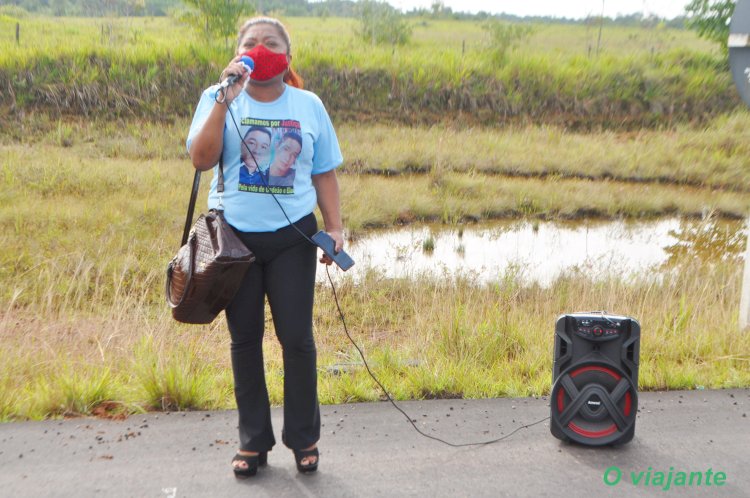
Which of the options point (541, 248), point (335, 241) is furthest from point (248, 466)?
point (541, 248)

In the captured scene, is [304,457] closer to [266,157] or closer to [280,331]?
[280,331]

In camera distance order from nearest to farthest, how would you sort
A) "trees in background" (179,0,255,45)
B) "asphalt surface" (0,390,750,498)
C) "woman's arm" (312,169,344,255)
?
"asphalt surface" (0,390,750,498)
"woman's arm" (312,169,344,255)
"trees in background" (179,0,255,45)

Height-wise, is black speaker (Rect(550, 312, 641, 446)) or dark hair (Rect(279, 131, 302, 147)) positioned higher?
dark hair (Rect(279, 131, 302, 147))

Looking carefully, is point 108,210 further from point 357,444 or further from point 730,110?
point 730,110

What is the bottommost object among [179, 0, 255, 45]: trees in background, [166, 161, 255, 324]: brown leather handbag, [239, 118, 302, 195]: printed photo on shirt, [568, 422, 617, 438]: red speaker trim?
[568, 422, 617, 438]: red speaker trim

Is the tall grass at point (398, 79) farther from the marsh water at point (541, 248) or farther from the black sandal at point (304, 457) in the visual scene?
the black sandal at point (304, 457)

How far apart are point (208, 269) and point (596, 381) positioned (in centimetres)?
195

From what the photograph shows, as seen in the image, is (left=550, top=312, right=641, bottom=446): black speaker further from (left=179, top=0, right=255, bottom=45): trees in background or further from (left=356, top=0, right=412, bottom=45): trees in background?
(left=356, top=0, right=412, bottom=45): trees in background

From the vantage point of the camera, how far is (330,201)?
12.1ft

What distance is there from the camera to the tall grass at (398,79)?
23.7m

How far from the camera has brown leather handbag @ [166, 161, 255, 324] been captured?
331 centimetres

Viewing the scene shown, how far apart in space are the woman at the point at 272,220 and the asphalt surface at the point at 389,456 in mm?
192

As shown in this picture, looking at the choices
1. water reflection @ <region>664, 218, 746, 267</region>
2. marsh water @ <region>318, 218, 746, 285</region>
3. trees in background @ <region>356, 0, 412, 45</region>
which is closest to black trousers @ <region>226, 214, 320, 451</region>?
marsh water @ <region>318, 218, 746, 285</region>

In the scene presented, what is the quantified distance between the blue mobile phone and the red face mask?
2.24ft
